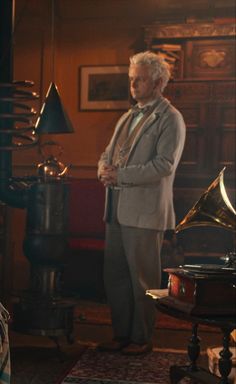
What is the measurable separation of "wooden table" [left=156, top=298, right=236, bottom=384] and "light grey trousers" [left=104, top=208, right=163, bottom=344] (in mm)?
717

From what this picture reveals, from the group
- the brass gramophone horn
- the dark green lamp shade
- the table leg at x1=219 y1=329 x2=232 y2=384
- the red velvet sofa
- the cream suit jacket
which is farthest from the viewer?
the red velvet sofa

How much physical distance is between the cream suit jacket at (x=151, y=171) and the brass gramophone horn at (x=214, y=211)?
887mm

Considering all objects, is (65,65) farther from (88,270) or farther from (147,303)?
(147,303)

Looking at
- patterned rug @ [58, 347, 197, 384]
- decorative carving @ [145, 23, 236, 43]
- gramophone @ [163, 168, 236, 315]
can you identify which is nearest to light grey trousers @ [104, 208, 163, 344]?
patterned rug @ [58, 347, 197, 384]

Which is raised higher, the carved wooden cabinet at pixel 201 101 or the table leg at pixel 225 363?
the carved wooden cabinet at pixel 201 101

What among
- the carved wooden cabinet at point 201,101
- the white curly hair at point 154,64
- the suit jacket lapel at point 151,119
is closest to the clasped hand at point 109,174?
the suit jacket lapel at point 151,119

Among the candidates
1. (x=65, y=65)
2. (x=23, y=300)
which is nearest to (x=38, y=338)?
(x=23, y=300)

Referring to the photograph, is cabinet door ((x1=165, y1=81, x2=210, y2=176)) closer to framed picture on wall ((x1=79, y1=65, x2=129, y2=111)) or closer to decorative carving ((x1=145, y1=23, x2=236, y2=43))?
decorative carving ((x1=145, y1=23, x2=236, y2=43))

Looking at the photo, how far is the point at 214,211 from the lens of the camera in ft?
9.09

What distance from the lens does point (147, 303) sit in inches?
146

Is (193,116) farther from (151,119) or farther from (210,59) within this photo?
(151,119)

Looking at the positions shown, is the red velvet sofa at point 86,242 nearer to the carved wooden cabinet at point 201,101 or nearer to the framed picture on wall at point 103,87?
the carved wooden cabinet at point 201,101

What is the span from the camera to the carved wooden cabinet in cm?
603

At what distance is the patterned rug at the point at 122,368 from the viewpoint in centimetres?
327
